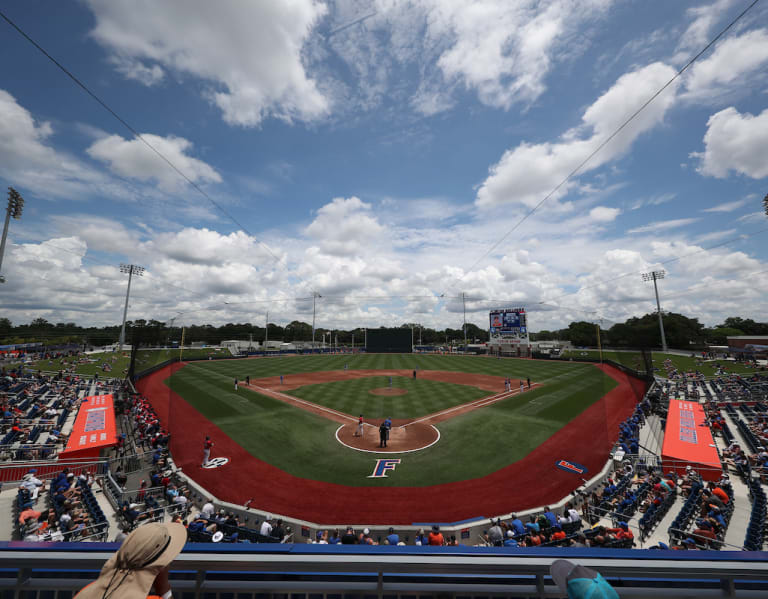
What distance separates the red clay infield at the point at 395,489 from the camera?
1223 cm

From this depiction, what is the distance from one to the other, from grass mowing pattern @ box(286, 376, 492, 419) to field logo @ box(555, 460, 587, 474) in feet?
32.5

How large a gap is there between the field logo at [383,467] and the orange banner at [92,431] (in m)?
13.4

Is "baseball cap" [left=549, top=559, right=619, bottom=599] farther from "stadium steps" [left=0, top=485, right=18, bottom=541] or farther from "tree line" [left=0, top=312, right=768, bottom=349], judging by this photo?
"tree line" [left=0, top=312, right=768, bottom=349]

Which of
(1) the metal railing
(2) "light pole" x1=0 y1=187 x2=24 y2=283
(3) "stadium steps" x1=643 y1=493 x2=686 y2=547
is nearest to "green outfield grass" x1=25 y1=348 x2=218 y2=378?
(2) "light pole" x1=0 y1=187 x2=24 y2=283

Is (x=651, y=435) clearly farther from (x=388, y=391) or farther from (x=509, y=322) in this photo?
(x=509, y=322)

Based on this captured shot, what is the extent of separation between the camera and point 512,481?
47.6 ft

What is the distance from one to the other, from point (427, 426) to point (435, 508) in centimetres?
889

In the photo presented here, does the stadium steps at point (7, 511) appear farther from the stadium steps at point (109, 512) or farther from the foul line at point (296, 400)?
the foul line at point (296, 400)

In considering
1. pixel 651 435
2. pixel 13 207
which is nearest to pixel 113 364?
pixel 13 207

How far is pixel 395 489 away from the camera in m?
13.7

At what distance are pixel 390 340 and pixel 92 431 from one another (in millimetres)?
66271

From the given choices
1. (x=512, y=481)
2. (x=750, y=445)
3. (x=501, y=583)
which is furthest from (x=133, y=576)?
(x=750, y=445)

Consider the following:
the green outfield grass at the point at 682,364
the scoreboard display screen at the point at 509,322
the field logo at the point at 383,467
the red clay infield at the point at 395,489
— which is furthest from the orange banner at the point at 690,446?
the scoreboard display screen at the point at 509,322

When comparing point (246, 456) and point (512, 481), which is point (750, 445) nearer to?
point (512, 481)
